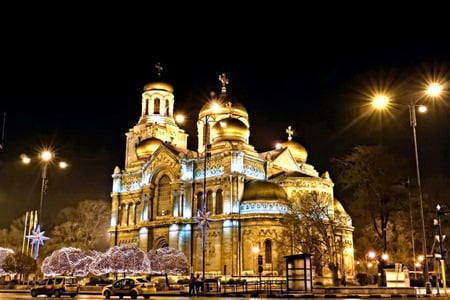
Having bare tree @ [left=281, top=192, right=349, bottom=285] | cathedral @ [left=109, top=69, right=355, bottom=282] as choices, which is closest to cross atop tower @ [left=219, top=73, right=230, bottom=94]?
cathedral @ [left=109, top=69, right=355, bottom=282]

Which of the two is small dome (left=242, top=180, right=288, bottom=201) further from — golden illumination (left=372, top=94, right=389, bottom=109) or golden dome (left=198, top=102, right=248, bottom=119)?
golden illumination (left=372, top=94, right=389, bottom=109)

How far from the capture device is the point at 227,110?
71.8 m

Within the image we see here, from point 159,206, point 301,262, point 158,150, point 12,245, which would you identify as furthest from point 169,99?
point 301,262

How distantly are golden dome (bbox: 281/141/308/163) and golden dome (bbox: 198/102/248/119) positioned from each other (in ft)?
24.6

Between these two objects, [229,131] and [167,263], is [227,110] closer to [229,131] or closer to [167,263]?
[229,131]

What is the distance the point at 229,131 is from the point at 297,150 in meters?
15.3

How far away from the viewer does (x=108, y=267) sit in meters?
46.8

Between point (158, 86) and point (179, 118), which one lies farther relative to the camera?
point (179, 118)

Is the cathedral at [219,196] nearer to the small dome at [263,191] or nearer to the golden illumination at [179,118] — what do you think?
the small dome at [263,191]

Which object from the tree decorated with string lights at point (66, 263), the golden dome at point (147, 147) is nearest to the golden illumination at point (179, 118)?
the golden dome at point (147, 147)

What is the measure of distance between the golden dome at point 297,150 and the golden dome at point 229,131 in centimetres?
1167

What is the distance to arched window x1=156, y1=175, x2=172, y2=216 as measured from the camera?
63.4m

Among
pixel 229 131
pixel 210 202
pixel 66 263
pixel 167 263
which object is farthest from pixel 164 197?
pixel 66 263

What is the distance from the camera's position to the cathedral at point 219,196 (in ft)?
182
